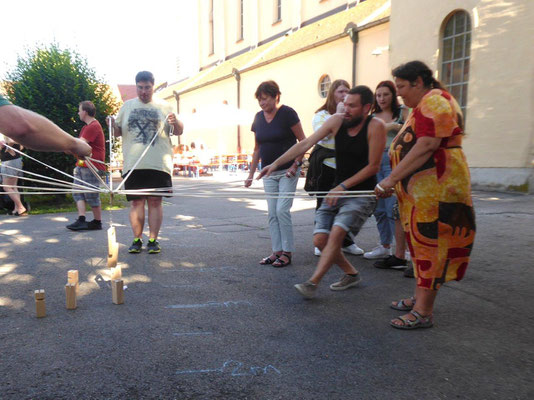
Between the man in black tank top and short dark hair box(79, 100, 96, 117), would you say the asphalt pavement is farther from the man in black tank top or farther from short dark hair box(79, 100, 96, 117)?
short dark hair box(79, 100, 96, 117)

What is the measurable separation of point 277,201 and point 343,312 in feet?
5.20

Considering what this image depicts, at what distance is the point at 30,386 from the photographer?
2.14 meters

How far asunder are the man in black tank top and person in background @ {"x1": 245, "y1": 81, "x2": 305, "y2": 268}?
35.1 inches

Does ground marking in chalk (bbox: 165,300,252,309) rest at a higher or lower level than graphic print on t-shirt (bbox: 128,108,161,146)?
lower

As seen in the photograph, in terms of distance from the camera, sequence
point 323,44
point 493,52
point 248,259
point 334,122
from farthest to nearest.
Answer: point 323,44
point 493,52
point 248,259
point 334,122

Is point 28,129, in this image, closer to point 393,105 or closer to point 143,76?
point 143,76

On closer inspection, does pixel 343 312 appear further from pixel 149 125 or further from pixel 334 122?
pixel 149 125

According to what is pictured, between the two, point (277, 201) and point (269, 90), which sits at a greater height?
point (269, 90)

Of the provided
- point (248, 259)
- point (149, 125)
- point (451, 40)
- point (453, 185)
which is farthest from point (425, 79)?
point (451, 40)

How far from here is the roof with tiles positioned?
15.9 meters

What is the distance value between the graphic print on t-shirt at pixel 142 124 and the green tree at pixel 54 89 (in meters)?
4.71

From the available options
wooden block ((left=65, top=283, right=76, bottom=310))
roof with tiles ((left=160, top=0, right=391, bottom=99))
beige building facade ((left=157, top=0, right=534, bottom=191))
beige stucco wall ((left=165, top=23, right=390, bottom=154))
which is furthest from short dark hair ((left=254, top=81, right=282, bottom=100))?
roof with tiles ((left=160, top=0, right=391, bottom=99))

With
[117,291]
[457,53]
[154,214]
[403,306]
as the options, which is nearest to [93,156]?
[154,214]

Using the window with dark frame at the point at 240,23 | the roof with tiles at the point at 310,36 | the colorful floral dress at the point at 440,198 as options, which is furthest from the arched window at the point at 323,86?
the colorful floral dress at the point at 440,198
